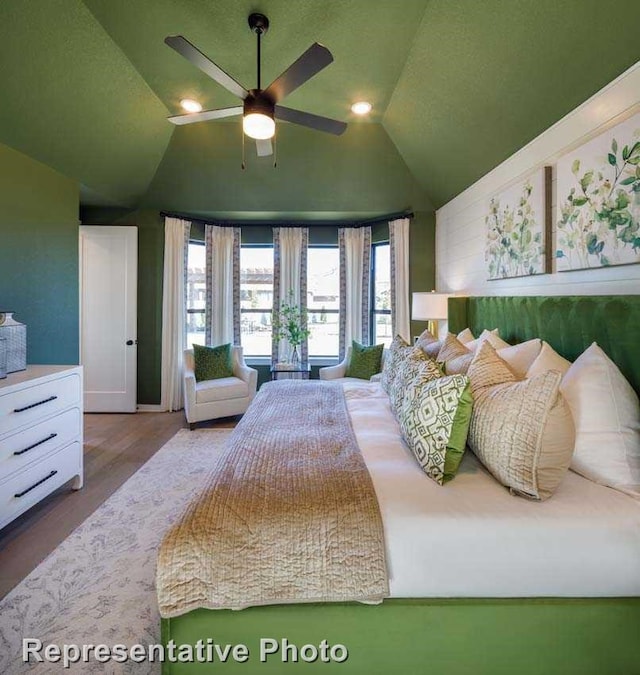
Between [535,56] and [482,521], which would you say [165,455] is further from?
[535,56]

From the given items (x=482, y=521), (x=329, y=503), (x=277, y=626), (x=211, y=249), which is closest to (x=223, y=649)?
(x=277, y=626)

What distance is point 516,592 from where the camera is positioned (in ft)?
4.00

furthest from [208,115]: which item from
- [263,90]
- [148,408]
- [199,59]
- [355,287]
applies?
[148,408]

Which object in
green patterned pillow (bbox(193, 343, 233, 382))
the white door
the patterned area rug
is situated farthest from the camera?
the white door

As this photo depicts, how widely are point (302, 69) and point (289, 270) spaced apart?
333 cm

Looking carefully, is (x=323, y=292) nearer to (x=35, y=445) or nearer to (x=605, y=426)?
(x=35, y=445)

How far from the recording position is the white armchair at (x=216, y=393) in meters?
4.16

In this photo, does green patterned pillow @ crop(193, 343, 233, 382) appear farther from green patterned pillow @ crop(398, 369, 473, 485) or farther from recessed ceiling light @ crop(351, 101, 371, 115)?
green patterned pillow @ crop(398, 369, 473, 485)

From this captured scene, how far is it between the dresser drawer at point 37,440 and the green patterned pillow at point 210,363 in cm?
171

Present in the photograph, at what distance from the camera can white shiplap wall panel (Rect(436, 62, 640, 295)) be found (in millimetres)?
1805

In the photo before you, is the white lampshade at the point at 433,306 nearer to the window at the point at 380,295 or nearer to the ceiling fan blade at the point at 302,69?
the window at the point at 380,295

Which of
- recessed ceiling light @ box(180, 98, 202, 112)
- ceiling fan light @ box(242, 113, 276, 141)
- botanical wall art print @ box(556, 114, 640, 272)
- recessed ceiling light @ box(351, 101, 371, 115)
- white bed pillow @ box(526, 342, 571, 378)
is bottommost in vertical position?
white bed pillow @ box(526, 342, 571, 378)

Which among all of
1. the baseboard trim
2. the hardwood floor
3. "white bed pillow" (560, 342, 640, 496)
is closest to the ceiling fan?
"white bed pillow" (560, 342, 640, 496)

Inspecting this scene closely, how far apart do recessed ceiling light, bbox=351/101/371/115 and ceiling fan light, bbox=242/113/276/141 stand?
154cm
